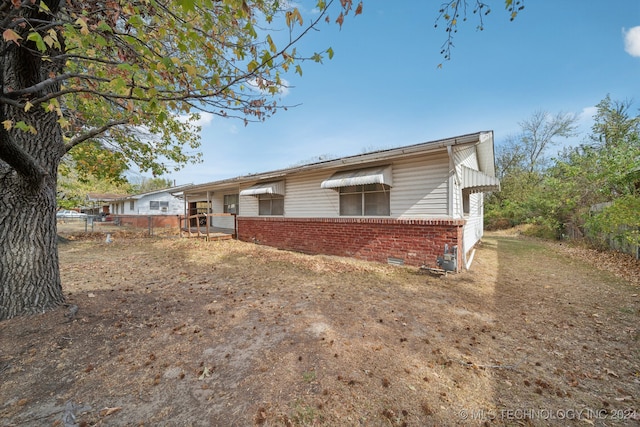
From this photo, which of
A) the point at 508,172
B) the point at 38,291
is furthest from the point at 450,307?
the point at 508,172

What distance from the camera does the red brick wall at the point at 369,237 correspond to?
6320mm

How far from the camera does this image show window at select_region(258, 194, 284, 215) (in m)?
10.6

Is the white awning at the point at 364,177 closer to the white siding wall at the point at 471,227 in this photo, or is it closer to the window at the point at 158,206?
the white siding wall at the point at 471,227

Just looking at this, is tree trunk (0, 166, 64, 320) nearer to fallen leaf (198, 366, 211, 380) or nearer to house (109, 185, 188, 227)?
fallen leaf (198, 366, 211, 380)

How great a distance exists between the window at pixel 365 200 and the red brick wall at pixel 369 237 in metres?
0.29

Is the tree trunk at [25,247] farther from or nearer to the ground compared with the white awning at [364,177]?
nearer to the ground

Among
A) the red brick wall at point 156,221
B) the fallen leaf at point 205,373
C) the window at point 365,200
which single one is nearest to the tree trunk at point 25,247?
the fallen leaf at point 205,373

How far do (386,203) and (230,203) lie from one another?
1006 centimetres

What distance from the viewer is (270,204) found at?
436 inches

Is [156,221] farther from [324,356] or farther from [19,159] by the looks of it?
[324,356]

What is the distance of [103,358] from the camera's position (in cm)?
257

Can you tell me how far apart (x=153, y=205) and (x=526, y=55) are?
29631 millimetres

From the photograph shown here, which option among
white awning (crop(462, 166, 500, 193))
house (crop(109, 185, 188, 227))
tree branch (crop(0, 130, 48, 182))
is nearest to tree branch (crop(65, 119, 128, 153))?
tree branch (crop(0, 130, 48, 182))

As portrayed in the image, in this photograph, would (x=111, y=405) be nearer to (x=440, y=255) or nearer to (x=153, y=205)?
(x=440, y=255)
